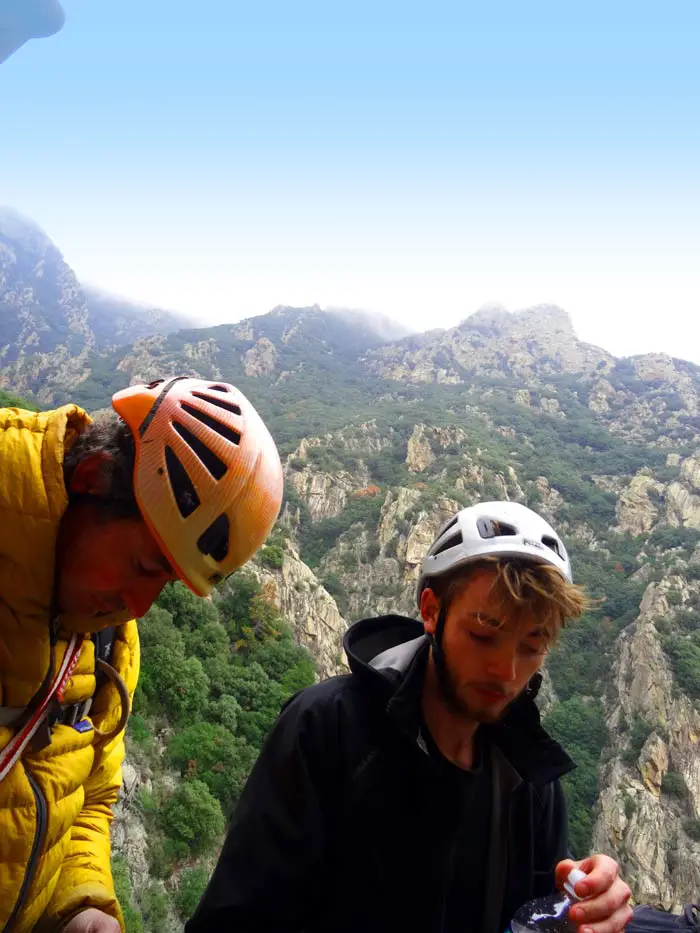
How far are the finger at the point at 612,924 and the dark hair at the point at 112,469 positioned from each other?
70.3 inches

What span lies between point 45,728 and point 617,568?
70.8 metres

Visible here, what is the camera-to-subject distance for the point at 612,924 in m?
1.50

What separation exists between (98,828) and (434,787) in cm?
155

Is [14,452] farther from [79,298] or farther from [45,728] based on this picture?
[79,298]

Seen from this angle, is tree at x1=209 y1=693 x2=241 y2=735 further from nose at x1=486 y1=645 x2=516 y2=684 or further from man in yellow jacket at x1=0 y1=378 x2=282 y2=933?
nose at x1=486 y1=645 x2=516 y2=684

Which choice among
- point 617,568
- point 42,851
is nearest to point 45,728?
point 42,851

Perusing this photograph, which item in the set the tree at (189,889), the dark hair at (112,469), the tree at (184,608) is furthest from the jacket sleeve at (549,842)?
the tree at (184,608)

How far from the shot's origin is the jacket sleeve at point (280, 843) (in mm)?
1565

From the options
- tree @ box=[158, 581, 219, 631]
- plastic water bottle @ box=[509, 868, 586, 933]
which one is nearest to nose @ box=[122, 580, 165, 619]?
plastic water bottle @ box=[509, 868, 586, 933]

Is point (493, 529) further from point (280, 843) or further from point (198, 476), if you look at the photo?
point (280, 843)

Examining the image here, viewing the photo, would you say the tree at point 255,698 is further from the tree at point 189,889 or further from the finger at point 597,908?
the finger at point 597,908

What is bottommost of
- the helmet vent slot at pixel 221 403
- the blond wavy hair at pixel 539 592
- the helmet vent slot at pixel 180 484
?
the blond wavy hair at pixel 539 592

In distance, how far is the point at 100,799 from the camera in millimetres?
2338

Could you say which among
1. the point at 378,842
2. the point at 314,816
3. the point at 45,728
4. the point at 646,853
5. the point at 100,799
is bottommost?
the point at 646,853
